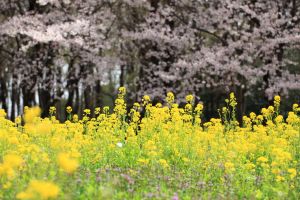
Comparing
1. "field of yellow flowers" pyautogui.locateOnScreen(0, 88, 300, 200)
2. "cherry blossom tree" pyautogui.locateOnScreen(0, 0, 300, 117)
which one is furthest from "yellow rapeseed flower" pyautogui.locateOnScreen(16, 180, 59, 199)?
"cherry blossom tree" pyautogui.locateOnScreen(0, 0, 300, 117)

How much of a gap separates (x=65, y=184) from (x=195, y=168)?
287cm

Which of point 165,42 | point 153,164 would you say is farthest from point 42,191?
point 165,42

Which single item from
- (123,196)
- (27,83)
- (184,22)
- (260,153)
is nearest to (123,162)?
(123,196)

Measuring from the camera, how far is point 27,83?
23797 millimetres

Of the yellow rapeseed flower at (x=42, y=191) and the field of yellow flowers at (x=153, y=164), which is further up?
the yellow rapeseed flower at (x=42, y=191)

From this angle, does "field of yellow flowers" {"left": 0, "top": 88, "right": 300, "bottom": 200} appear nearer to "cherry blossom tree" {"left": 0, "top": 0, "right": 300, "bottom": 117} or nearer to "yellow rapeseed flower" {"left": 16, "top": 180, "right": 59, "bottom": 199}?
"yellow rapeseed flower" {"left": 16, "top": 180, "right": 59, "bottom": 199}

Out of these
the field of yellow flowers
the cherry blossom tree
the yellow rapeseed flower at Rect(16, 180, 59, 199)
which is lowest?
the field of yellow flowers

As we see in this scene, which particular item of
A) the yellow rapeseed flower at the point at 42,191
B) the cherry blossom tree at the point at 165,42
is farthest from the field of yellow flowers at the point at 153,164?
the cherry blossom tree at the point at 165,42

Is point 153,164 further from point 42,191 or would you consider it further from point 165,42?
point 165,42

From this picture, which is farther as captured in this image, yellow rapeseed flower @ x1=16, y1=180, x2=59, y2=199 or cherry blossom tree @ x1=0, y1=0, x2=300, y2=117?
cherry blossom tree @ x1=0, y1=0, x2=300, y2=117

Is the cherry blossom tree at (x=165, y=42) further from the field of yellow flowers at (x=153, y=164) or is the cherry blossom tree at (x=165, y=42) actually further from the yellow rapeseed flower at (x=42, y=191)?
the yellow rapeseed flower at (x=42, y=191)

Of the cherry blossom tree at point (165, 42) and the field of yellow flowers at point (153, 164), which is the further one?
the cherry blossom tree at point (165, 42)

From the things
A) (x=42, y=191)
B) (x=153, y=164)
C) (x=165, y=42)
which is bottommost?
(x=153, y=164)

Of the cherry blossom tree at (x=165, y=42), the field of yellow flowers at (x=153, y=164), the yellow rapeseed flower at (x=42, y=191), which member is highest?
the cherry blossom tree at (x=165, y=42)
